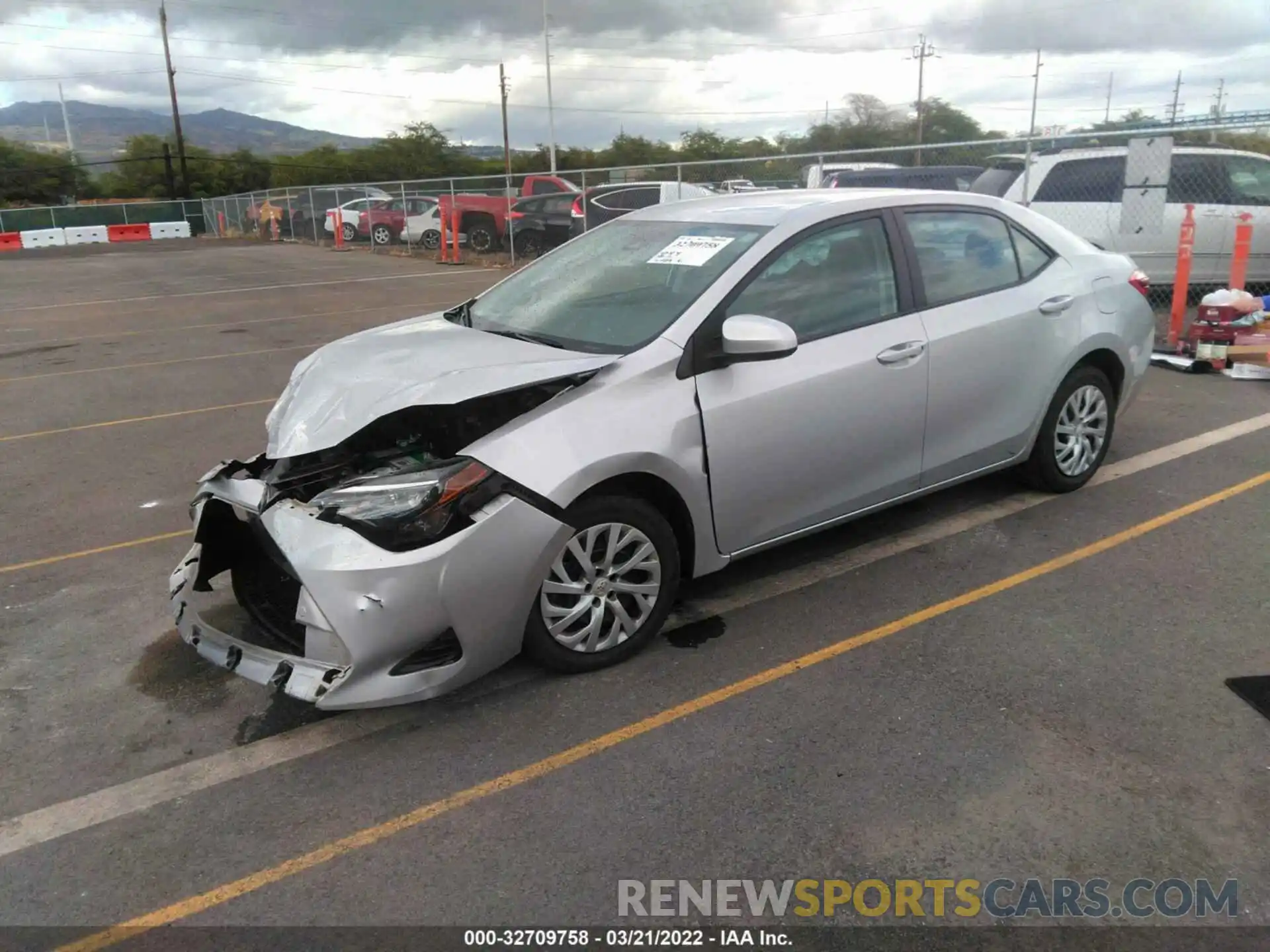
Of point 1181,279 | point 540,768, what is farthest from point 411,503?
point 1181,279

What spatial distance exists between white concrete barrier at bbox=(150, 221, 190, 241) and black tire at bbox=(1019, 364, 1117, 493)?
45.3m

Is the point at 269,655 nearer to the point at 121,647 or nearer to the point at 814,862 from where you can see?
the point at 121,647

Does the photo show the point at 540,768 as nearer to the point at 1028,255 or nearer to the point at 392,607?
the point at 392,607

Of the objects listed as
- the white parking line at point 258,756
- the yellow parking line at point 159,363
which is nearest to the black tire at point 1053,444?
the white parking line at point 258,756

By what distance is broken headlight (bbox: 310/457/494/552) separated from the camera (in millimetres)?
3158

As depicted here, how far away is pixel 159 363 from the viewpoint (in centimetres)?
1048

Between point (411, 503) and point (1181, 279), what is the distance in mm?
8541

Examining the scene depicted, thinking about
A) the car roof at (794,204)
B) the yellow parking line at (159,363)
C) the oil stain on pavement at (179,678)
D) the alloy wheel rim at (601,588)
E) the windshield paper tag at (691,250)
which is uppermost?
the car roof at (794,204)

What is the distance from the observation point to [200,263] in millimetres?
25516

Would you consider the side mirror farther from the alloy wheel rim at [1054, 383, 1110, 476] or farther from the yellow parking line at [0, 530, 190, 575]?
the yellow parking line at [0, 530, 190, 575]

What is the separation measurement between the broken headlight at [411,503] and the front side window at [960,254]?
8.02ft

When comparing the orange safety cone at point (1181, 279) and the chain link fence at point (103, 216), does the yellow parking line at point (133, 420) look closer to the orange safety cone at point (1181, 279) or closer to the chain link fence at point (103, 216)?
the orange safety cone at point (1181, 279)

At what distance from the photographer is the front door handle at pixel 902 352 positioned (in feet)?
13.8

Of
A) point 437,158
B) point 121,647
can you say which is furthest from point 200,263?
point 437,158
